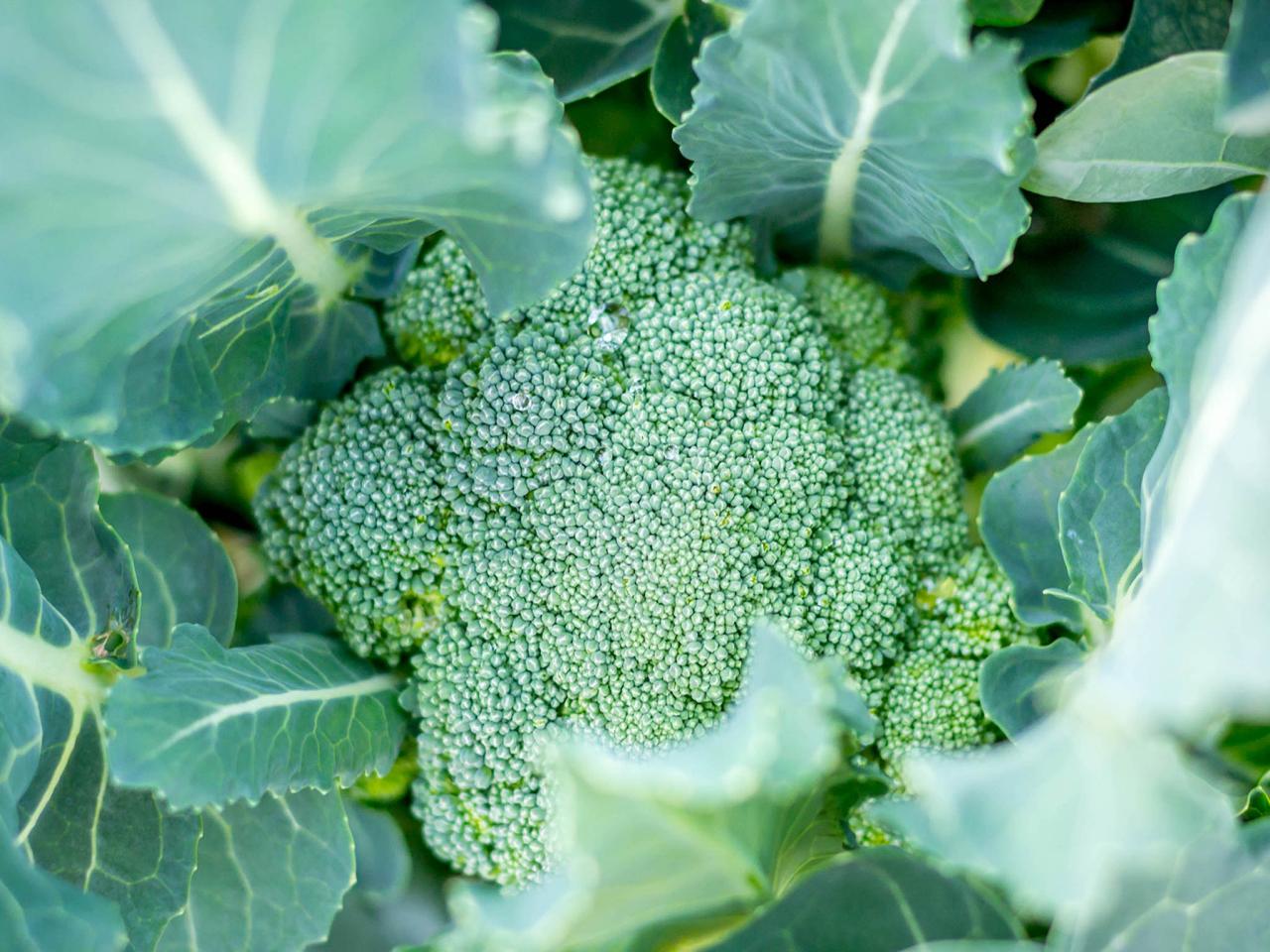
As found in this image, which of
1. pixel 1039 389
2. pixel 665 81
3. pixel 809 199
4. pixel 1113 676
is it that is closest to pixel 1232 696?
pixel 1113 676

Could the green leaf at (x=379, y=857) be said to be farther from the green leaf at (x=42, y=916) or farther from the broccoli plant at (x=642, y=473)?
the green leaf at (x=42, y=916)

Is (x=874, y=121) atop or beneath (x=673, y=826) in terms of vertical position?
atop

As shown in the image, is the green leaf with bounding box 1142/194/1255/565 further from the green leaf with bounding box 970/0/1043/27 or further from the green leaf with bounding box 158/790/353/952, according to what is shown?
the green leaf with bounding box 158/790/353/952

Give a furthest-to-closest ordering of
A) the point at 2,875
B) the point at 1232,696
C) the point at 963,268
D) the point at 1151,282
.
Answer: the point at 1151,282
the point at 963,268
the point at 2,875
the point at 1232,696

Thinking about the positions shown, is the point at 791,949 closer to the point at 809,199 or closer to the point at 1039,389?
the point at 1039,389

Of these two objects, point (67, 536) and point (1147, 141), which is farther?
point (67, 536)

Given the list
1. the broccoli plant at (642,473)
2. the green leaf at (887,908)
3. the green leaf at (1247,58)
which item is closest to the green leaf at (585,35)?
the broccoli plant at (642,473)

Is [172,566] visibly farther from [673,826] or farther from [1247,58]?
[1247,58]

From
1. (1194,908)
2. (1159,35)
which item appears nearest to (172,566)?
(1194,908)
